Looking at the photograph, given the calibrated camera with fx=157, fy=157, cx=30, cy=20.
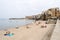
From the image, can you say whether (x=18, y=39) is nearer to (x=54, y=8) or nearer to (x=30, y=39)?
(x=30, y=39)

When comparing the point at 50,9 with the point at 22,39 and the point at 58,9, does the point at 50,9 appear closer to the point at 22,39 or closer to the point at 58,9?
the point at 58,9

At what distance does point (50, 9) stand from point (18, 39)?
36231 millimetres

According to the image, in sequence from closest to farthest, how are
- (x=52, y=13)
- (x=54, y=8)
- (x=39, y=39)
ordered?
(x=39, y=39) < (x=52, y=13) < (x=54, y=8)

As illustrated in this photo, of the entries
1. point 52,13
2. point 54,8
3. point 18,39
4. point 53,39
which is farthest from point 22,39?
point 54,8

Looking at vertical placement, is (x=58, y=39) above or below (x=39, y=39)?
above

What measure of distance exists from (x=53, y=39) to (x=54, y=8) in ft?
131

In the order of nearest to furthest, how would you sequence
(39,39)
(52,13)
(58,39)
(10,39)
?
(58,39), (39,39), (10,39), (52,13)

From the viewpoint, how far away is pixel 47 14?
1666 inches

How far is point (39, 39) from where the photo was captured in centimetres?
959

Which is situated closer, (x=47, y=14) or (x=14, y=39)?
(x=14, y=39)

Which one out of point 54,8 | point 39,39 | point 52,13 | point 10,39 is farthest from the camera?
point 54,8

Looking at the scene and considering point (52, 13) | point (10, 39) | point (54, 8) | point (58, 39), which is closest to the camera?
point (58, 39)

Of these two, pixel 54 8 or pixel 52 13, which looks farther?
pixel 54 8

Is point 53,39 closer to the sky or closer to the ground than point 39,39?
closer to the sky
